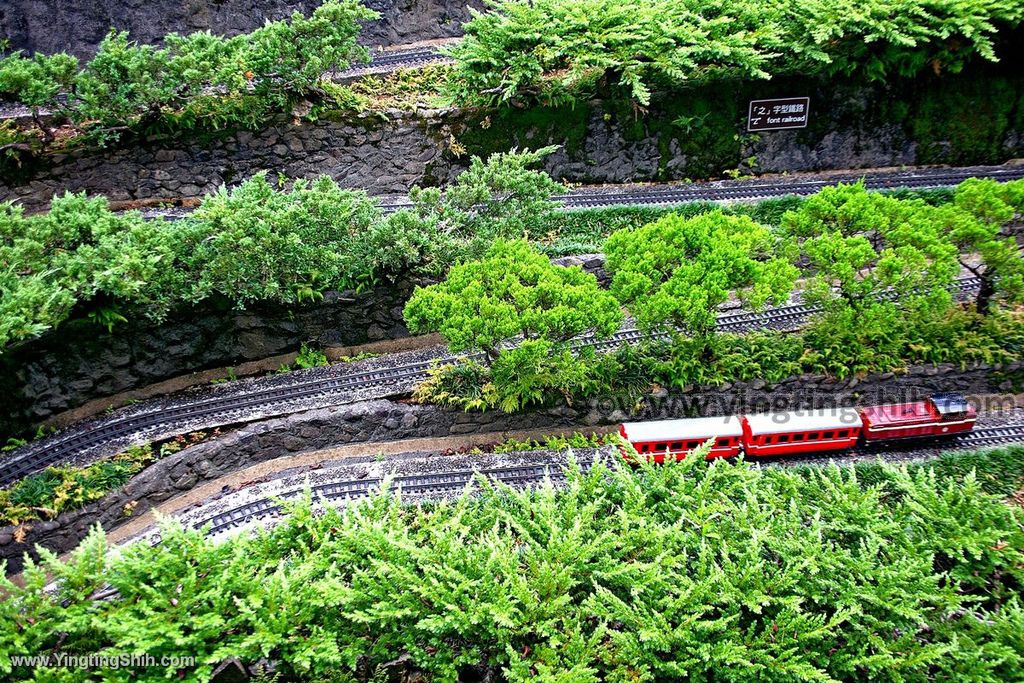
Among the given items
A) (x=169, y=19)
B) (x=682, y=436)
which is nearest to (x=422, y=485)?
(x=682, y=436)

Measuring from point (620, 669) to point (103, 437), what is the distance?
14.1 m

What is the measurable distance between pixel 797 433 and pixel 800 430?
0.10 meters

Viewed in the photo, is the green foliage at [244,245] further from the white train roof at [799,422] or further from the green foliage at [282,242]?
the white train roof at [799,422]

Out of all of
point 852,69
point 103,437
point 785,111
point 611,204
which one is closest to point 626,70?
point 611,204

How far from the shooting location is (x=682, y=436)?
17.2 metres

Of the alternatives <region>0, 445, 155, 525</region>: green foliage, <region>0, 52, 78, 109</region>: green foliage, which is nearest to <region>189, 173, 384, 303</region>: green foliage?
<region>0, 445, 155, 525</region>: green foliage

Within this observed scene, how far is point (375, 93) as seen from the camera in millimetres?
26641

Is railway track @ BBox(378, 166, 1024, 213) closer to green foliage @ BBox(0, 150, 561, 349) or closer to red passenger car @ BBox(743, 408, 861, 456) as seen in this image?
green foliage @ BBox(0, 150, 561, 349)

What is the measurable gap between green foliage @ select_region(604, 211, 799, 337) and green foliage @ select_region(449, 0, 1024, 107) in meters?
6.39

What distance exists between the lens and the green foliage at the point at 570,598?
1073 centimetres

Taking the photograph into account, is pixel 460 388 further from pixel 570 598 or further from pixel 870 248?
pixel 870 248

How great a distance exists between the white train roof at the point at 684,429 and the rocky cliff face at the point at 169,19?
19.7 meters

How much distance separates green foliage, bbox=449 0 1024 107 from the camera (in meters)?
22.8

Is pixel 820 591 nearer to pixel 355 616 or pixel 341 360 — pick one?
pixel 355 616
